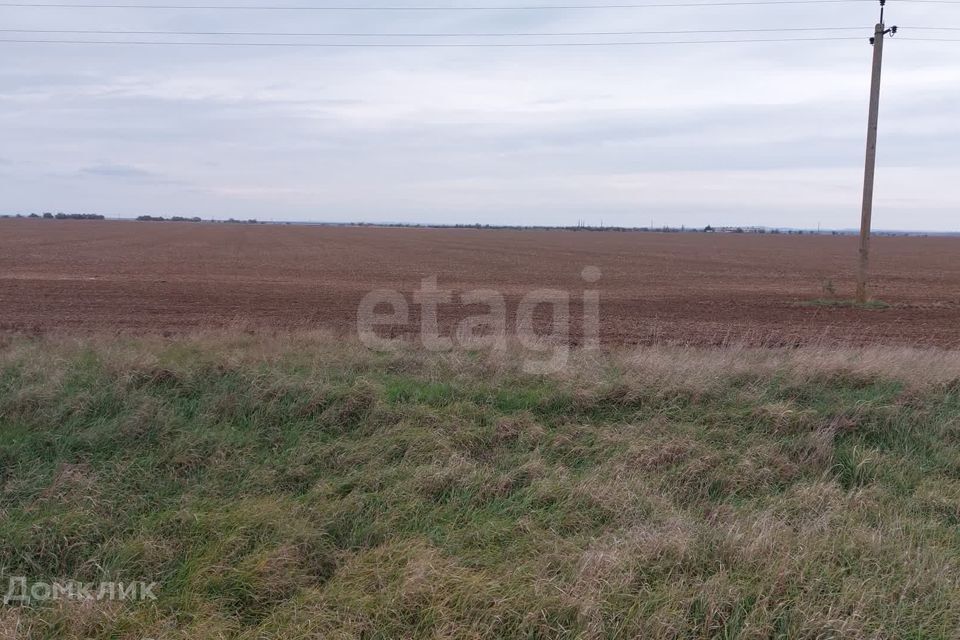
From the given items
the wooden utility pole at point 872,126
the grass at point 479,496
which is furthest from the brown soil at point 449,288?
the grass at point 479,496

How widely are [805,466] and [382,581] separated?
4.56 meters

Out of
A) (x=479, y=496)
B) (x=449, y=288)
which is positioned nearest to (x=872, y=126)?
(x=449, y=288)

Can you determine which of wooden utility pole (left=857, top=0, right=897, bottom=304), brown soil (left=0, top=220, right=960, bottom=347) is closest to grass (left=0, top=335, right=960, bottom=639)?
brown soil (left=0, top=220, right=960, bottom=347)

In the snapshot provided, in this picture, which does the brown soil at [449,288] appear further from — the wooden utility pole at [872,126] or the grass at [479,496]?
the grass at [479,496]

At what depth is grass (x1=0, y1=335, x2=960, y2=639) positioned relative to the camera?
4.29m

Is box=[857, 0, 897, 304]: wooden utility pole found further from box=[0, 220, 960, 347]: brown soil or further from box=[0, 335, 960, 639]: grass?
box=[0, 335, 960, 639]: grass

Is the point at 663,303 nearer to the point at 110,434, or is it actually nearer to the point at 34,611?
the point at 110,434

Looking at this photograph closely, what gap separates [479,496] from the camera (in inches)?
232

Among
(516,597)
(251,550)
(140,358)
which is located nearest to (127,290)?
(140,358)

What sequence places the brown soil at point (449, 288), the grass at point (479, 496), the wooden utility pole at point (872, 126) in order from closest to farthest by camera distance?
1. the grass at point (479, 496)
2. the brown soil at point (449, 288)
3. the wooden utility pole at point (872, 126)

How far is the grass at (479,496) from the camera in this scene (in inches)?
169

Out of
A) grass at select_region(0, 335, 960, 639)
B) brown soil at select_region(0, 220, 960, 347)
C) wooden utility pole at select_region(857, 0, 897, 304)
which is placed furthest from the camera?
wooden utility pole at select_region(857, 0, 897, 304)

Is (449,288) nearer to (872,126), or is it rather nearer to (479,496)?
(872,126)

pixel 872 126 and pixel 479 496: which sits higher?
pixel 872 126
